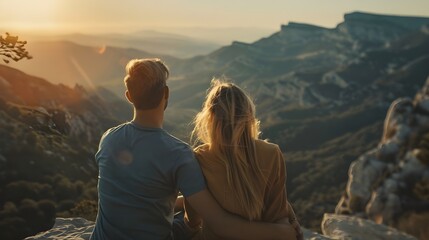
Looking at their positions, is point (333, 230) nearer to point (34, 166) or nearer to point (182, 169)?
point (182, 169)

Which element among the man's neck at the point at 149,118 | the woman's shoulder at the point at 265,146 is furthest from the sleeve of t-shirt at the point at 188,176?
the woman's shoulder at the point at 265,146

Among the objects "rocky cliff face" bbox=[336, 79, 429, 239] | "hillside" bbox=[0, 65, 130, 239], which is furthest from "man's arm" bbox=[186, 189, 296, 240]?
"rocky cliff face" bbox=[336, 79, 429, 239]

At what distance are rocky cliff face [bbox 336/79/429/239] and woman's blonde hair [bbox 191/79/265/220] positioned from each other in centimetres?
1638

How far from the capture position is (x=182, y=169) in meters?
3.65

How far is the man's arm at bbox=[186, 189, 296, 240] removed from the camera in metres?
3.69

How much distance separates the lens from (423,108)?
33.4 m

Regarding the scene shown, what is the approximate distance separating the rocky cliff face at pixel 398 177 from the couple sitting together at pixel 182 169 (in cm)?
1635

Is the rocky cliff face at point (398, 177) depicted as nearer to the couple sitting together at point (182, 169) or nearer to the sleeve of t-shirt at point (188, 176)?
the couple sitting together at point (182, 169)

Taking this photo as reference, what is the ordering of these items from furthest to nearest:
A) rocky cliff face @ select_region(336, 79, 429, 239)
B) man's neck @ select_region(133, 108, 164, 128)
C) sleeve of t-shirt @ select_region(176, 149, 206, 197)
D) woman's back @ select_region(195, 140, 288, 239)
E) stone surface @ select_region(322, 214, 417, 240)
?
rocky cliff face @ select_region(336, 79, 429, 239), stone surface @ select_region(322, 214, 417, 240), woman's back @ select_region(195, 140, 288, 239), man's neck @ select_region(133, 108, 164, 128), sleeve of t-shirt @ select_region(176, 149, 206, 197)

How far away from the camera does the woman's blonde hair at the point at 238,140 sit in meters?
3.88

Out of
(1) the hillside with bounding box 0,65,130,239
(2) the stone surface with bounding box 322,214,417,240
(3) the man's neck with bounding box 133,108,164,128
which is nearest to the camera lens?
(3) the man's neck with bounding box 133,108,164,128

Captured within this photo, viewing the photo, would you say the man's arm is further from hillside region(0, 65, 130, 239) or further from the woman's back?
hillside region(0, 65, 130, 239)

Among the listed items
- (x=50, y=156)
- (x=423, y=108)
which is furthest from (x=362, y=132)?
(x=50, y=156)

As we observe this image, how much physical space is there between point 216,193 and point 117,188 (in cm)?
93
